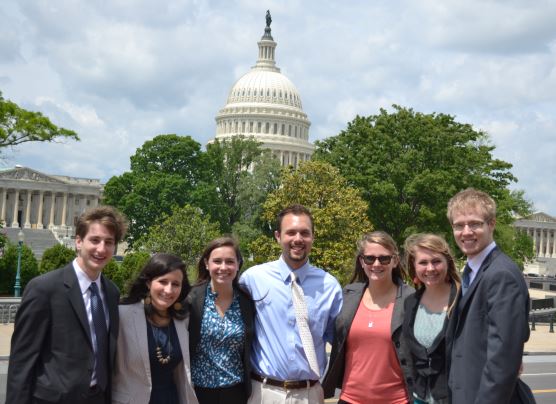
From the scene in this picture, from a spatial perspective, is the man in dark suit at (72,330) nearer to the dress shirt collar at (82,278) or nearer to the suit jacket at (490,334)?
the dress shirt collar at (82,278)

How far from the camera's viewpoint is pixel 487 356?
5379mm

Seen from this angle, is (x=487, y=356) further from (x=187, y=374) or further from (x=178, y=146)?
(x=178, y=146)

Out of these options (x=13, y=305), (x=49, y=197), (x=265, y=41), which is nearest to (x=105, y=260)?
(x=13, y=305)

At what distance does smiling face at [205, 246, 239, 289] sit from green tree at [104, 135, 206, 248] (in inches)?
2287

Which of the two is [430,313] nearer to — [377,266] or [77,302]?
[377,266]

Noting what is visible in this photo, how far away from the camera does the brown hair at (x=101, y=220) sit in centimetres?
627

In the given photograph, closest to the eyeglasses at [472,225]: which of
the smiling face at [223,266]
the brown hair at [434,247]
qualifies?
the brown hair at [434,247]

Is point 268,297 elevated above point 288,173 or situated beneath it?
situated beneath

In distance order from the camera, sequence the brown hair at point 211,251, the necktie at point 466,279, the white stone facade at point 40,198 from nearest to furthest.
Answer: the necktie at point 466,279
the brown hair at point 211,251
the white stone facade at point 40,198

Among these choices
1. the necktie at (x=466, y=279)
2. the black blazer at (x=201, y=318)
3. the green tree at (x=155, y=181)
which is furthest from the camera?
the green tree at (x=155, y=181)

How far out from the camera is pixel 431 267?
6.53 metres

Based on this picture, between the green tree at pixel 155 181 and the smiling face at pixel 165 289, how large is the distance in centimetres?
5834

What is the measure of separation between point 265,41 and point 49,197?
5636 cm

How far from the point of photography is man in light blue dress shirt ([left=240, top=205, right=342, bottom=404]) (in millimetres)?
6836
